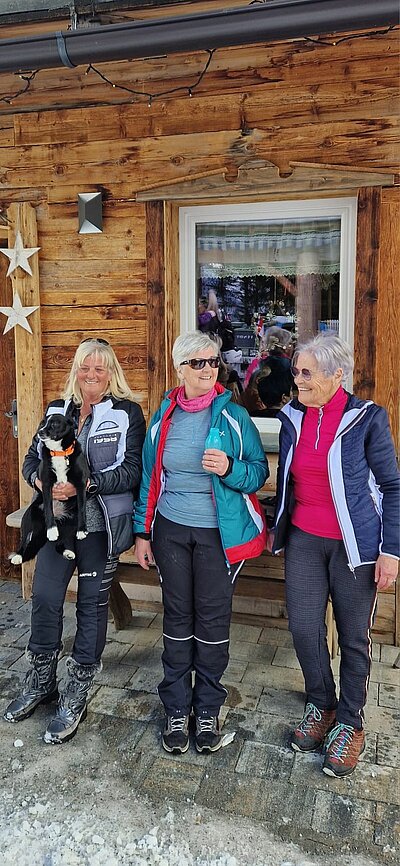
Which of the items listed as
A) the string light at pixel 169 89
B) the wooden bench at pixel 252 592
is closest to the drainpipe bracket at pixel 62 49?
the string light at pixel 169 89

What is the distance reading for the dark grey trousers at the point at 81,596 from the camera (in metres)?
3.21

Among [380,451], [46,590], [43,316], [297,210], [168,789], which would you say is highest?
[297,210]

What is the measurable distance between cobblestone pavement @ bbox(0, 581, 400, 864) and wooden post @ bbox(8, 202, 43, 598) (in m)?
1.42

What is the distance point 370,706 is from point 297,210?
2823mm

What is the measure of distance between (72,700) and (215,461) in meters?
1.33

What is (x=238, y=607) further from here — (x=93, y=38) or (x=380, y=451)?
(x=93, y=38)

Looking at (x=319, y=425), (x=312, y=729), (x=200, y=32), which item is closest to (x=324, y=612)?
(x=312, y=729)

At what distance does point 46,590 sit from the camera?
322 centimetres

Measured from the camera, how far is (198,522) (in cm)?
300

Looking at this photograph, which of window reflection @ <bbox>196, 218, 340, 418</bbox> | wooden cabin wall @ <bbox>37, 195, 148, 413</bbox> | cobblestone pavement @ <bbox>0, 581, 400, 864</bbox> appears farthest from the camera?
wooden cabin wall @ <bbox>37, 195, 148, 413</bbox>

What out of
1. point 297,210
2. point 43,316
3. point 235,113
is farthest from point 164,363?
point 235,113

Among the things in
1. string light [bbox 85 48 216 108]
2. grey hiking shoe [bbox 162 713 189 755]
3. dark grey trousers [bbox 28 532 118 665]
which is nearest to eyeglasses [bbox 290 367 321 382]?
dark grey trousers [bbox 28 532 118 665]

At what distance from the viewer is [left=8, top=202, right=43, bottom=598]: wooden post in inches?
181

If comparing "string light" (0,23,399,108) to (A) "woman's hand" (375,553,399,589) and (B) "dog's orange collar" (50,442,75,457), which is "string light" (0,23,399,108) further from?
(A) "woman's hand" (375,553,399,589)
